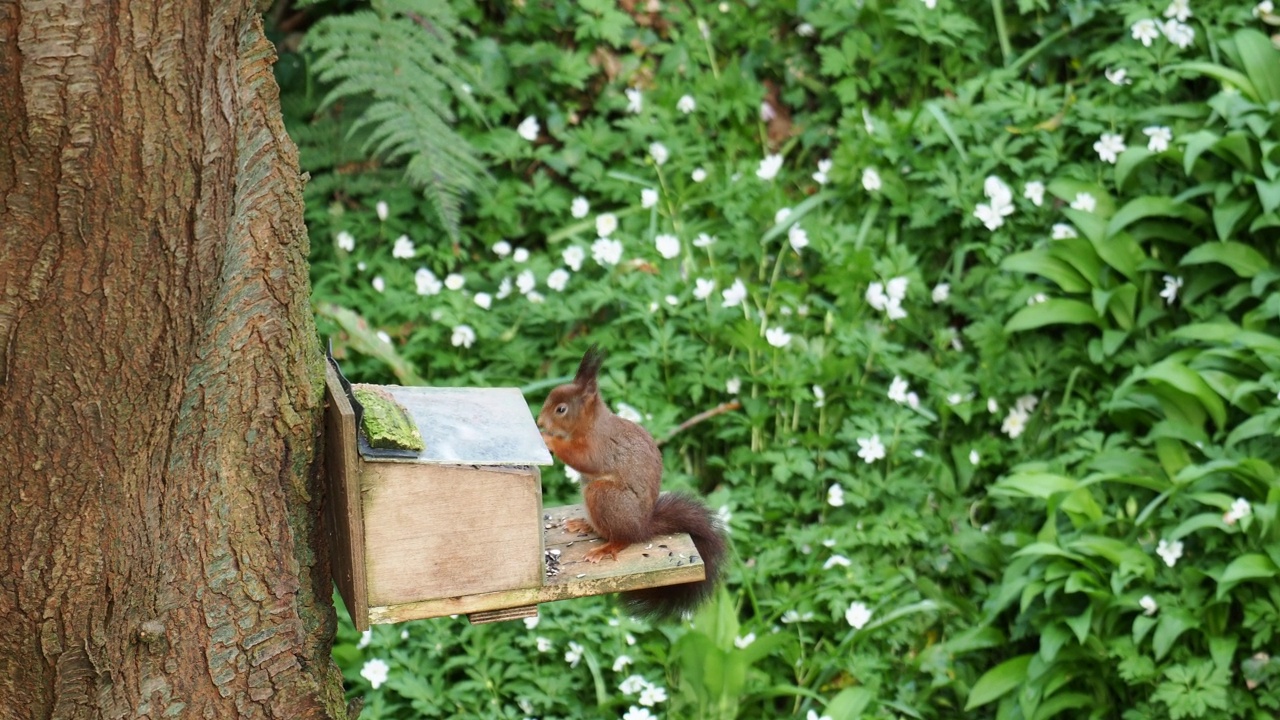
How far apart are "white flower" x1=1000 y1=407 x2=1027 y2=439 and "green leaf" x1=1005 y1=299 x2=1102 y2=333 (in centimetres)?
25

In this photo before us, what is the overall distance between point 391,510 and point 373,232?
8.09 ft

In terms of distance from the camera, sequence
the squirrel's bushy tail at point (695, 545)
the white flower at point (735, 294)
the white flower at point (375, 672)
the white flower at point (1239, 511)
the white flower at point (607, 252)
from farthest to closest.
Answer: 1. the white flower at point (607, 252)
2. the white flower at point (735, 294)
3. the white flower at point (1239, 511)
4. the white flower at point (375, 672)
5. the squirrel's bushy tail at point (695, 545)

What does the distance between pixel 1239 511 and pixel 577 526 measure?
5.81 ft

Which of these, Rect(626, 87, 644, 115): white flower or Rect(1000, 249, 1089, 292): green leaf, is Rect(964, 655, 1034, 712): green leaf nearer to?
Rect(1000, 249, 1089, 292): green leaf

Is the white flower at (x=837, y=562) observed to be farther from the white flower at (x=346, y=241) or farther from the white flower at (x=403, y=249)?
the white flower at (x=346, y=241)

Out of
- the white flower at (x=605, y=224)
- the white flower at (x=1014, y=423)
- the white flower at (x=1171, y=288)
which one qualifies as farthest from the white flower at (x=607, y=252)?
the white flower at (x=1171, y=288)

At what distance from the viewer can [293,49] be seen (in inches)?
177

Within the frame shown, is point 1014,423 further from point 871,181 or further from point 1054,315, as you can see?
point 871,181

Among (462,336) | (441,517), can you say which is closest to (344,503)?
(441,517)

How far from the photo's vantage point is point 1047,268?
395 centimetres

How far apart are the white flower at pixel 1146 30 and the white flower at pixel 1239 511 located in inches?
64.3

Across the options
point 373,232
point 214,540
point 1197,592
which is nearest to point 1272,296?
point 1197,592

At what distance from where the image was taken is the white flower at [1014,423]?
3.89 meters

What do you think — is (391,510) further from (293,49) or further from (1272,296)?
(293,49)
